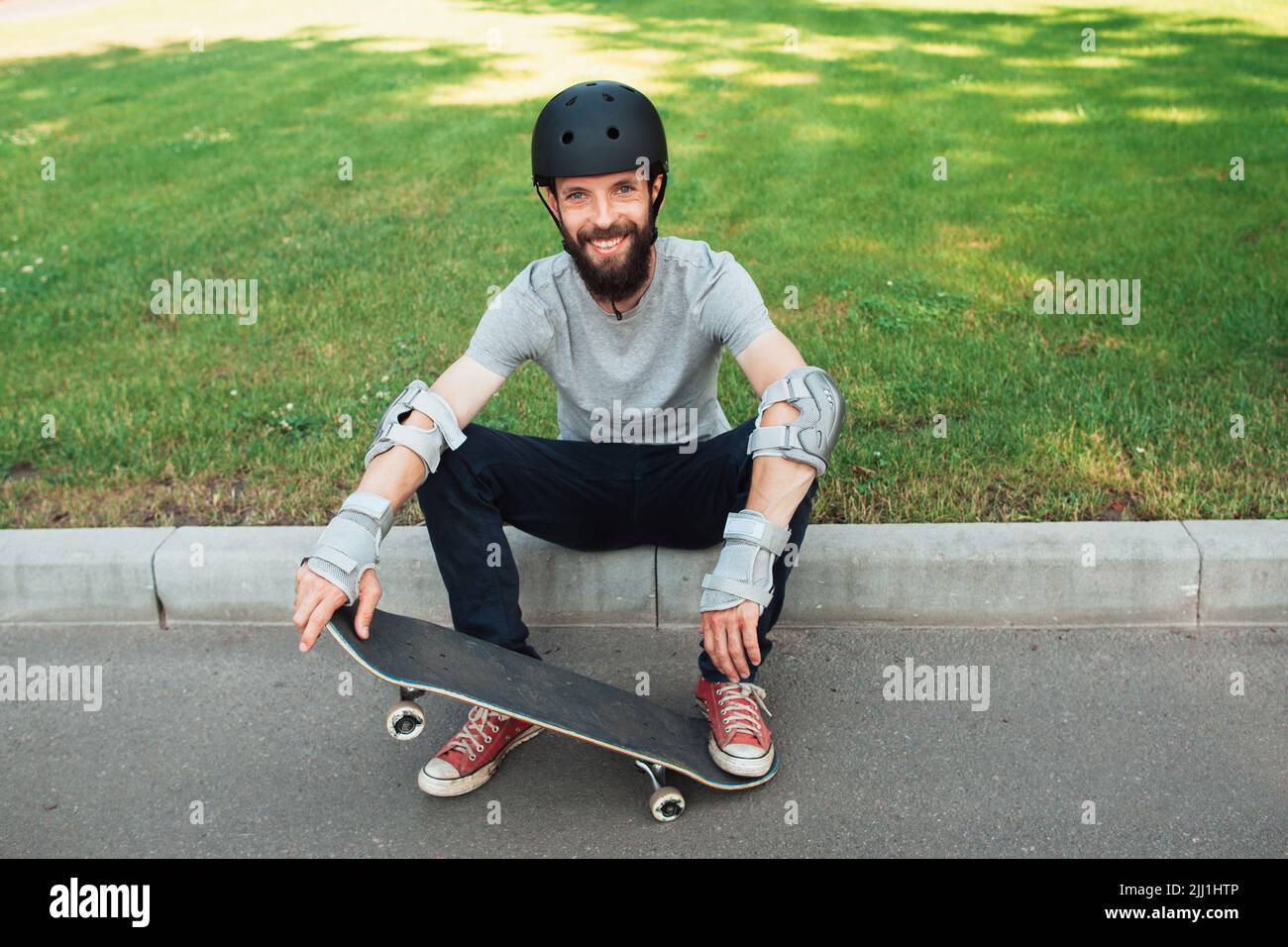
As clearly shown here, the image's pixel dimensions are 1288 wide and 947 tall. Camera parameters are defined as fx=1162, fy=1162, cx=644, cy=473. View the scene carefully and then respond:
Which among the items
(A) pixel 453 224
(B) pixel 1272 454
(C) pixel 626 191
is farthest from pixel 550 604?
(A) pixel 453 224

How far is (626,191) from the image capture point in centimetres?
309

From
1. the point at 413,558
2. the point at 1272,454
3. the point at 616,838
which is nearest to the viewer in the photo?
the point at 616,838

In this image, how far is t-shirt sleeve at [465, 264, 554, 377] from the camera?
310cm

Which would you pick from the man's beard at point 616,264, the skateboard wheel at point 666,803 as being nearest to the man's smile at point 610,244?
the man's beard at point 616,264

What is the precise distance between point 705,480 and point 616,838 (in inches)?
38.7

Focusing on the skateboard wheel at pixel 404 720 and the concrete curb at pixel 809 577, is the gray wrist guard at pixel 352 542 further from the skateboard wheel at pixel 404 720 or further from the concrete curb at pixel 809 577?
the concrete curb at pixel 809 577

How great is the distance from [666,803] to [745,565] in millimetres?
583

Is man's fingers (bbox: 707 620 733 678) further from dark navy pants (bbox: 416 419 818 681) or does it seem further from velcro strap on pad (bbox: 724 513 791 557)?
dark navy pants (bbox: 416 419 818 681)

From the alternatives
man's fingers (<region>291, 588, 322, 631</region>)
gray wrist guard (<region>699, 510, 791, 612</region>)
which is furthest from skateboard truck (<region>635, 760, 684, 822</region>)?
man's fingers (<region>291, 588, 322, 631</region>)

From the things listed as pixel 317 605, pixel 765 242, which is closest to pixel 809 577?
pixel 317 605

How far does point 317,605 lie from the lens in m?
2.49

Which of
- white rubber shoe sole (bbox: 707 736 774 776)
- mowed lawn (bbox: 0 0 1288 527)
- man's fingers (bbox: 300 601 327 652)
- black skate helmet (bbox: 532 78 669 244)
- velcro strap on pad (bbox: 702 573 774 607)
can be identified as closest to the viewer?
man's fingers (bbox: 300 601 327 652)

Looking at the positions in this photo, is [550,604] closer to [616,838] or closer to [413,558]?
[413,558]

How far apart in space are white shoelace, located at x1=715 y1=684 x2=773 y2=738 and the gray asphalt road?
0.13 m
